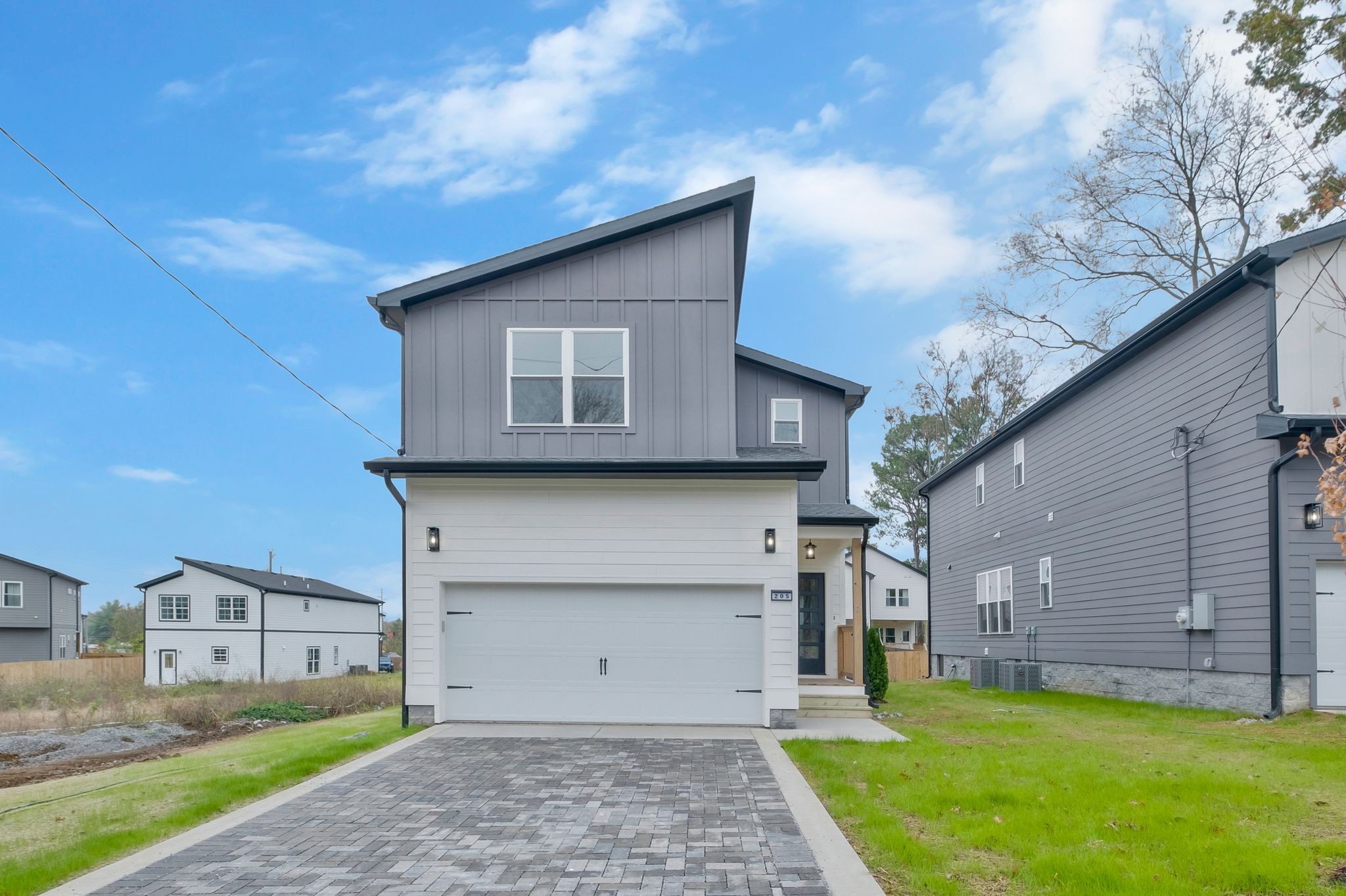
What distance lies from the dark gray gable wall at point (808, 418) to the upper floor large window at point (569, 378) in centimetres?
451

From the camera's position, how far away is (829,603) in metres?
17.2

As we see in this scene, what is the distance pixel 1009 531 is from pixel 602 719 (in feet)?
42.7

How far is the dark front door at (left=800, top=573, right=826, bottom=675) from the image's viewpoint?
1709 centimetres

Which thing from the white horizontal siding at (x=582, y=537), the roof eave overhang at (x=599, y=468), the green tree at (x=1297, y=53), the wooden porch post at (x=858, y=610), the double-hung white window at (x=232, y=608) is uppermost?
the green tree at (x=1297, y=53)

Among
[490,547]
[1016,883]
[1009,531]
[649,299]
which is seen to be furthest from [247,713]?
[1016,883]

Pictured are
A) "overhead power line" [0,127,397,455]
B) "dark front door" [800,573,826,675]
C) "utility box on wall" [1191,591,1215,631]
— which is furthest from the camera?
"dark front door" [800,573,826,675]

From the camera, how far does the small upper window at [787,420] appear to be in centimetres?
1722

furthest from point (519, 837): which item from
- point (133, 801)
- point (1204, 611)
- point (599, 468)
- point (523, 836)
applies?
point (1204, 611)

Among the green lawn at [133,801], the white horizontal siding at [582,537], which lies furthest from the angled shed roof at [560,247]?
the green lawn at [133,801]

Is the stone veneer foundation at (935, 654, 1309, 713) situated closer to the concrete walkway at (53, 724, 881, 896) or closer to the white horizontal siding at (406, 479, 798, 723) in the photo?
the white horizontal siding at (406, 479, 798, 723)

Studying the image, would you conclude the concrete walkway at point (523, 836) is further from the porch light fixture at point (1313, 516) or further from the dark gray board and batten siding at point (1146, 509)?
the dark gray board and batten siding at point (1146, 509)

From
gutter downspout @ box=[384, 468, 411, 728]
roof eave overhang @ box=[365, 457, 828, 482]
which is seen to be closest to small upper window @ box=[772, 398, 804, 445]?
roof eave overhang @ box=[365, 457, 828, 482]

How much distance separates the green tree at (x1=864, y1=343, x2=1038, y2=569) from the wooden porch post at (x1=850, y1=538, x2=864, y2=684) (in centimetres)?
1525

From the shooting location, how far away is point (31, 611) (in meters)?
43.0
